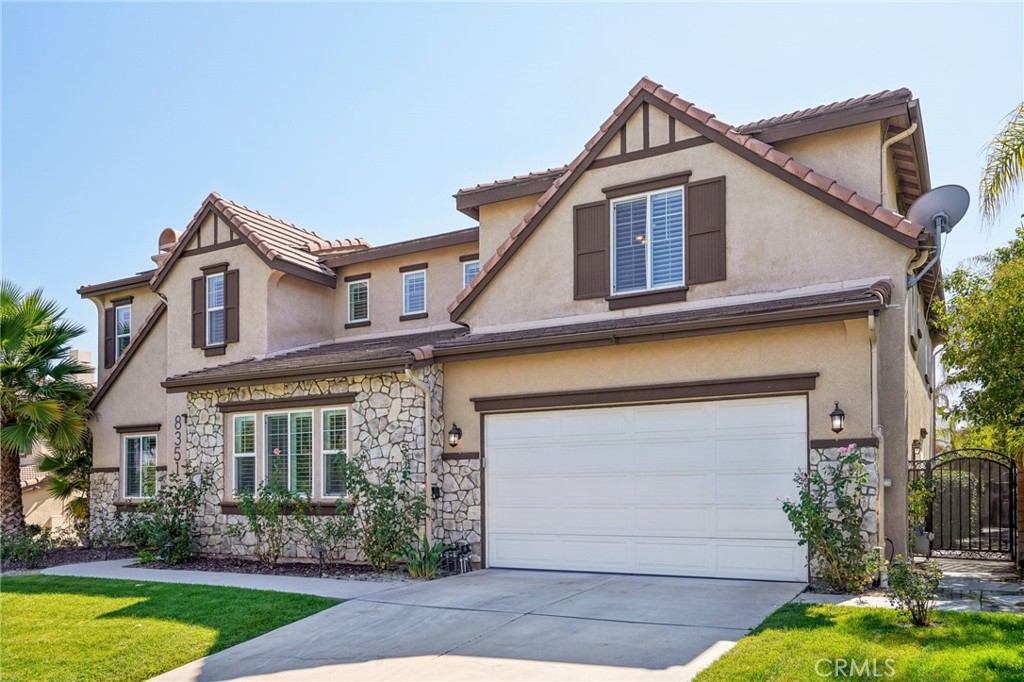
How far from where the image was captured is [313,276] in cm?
1862

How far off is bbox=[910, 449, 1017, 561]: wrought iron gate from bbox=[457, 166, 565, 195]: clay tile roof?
7.74 m

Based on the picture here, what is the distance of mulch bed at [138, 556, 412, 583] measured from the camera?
12969 mm

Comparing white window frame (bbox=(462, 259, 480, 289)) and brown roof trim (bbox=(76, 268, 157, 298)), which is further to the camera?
brown roof trim (bbox=(76, 268, 157, 298))

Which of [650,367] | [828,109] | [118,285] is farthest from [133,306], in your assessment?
[828,109]

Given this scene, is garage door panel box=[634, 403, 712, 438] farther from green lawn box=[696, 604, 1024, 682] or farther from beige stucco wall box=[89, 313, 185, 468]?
beige stucco wall box=[89, 313, 185, 468]

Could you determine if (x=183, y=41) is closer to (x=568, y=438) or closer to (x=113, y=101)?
(x=113, y=101)

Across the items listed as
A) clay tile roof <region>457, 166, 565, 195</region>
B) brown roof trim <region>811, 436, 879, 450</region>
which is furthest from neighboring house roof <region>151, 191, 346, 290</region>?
brown roof trim <region>811, 436, 879, 450</region>

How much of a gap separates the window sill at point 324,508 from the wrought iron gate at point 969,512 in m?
9.15

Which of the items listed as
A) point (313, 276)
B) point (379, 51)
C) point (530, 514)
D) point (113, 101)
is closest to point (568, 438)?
point (530, 514)

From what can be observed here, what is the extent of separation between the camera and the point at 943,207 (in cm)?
1191

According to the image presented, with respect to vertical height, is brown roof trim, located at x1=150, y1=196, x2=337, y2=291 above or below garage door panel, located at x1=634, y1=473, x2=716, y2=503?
above

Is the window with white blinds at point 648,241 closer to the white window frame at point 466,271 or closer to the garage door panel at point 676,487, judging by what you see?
the garage door panel at point 676,487

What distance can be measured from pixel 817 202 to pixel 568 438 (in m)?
4.93

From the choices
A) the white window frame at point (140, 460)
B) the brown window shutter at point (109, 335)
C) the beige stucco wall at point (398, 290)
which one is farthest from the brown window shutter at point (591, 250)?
the brown window shutter at point (109, 335)
